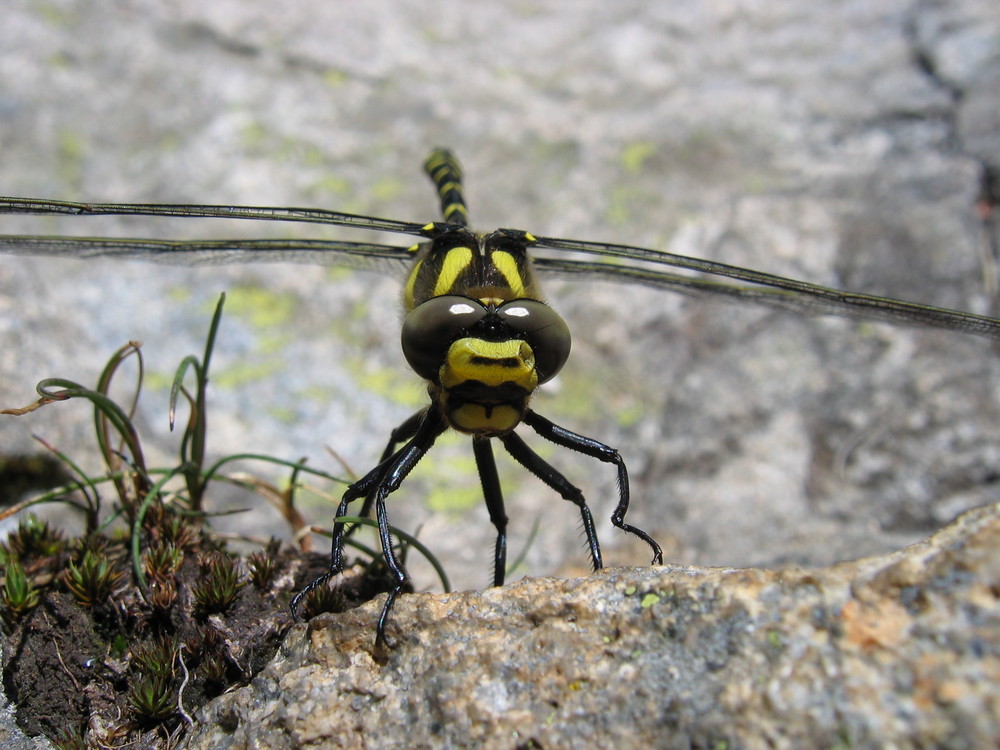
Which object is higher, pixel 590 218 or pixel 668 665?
pixel 590 218

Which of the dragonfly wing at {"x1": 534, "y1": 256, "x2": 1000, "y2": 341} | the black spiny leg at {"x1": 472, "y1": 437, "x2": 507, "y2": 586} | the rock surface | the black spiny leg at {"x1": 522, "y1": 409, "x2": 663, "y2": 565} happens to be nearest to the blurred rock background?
the dragonfly wing at {"x1": 534, "y1": 256, "x2": 1000, "y2": 341}

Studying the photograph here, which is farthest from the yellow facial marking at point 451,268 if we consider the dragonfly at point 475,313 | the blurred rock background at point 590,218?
the blurred rock background at point 590,218

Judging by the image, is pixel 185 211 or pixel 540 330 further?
pixel 185 211

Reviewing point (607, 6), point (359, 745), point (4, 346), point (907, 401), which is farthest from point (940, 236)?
point (4, 346)

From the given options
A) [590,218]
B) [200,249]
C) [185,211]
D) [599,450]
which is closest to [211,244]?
[200,249]

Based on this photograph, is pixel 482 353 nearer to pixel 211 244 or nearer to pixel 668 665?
pixel 668 665

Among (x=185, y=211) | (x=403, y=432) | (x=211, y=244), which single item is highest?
(x=211, y=244)
